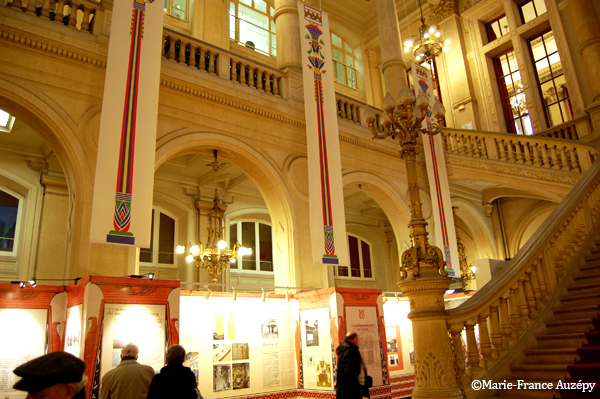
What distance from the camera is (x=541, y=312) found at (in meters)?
4.65

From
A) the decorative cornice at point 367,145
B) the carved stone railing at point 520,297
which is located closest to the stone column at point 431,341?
the carved stone railing at point 520,297

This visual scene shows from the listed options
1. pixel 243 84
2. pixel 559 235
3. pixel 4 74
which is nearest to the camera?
pixel 559 235

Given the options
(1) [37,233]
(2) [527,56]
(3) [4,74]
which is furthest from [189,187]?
(2) [527,56]

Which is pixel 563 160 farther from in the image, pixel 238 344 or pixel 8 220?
pixel 8 220

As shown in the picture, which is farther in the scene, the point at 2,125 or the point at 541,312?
the point at 2,125

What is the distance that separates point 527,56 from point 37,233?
14598 mm

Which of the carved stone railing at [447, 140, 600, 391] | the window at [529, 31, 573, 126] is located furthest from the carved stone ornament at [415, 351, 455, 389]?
the window at [529, 31, 573, 126]

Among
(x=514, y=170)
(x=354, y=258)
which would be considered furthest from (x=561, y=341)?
(x=354, y=258)

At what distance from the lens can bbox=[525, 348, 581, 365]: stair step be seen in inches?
153

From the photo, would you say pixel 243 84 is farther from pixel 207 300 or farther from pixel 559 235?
pixel 559 235

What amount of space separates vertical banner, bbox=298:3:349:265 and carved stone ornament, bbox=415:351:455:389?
147 inches

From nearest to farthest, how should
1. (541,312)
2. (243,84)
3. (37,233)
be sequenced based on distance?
(541,312), (243,84), (37,233)

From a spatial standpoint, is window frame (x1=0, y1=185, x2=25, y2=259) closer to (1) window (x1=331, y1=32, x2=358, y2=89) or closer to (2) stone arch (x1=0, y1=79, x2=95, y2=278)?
(2) stone arch (x1=0, y1=79, x2=95, y2=278)

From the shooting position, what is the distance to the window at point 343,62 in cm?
1648
